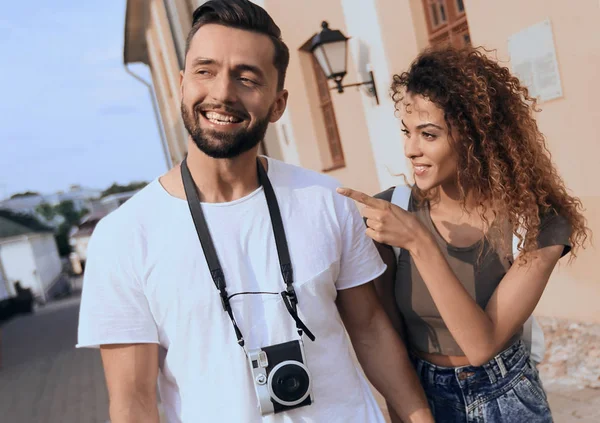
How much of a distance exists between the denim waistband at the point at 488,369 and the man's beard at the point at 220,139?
90 cm

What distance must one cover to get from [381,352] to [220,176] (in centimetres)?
75

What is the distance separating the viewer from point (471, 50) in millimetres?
2061

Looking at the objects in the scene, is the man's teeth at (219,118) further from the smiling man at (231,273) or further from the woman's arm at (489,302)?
the woman's arm at (489,302)

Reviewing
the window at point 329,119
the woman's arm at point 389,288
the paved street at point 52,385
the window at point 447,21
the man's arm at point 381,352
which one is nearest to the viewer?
the man's arm at point 381,352

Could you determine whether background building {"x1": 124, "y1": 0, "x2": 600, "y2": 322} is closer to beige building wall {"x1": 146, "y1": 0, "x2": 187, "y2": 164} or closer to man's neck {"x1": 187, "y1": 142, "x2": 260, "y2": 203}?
man's neck {"x1": 187, "y1": 142, "x2": 260, "y2": 203}

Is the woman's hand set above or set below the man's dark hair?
below

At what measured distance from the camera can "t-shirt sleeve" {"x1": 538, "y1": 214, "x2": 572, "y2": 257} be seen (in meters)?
1.83

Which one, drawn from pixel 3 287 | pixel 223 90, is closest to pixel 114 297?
pixel 223 90

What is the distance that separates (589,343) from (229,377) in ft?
12.3

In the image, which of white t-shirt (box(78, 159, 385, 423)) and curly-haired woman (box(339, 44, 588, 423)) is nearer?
white t-shirt (box(78, 159, 385, 423))

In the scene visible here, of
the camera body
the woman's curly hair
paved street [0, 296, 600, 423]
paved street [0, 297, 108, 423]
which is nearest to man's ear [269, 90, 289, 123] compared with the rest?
the woman's curly hair

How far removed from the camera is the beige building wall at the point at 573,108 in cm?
440

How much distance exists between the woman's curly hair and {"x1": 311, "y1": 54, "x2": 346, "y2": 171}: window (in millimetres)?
7110

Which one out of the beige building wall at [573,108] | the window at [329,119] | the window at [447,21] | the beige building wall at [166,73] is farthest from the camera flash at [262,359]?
the beige building wall at [166,73]
